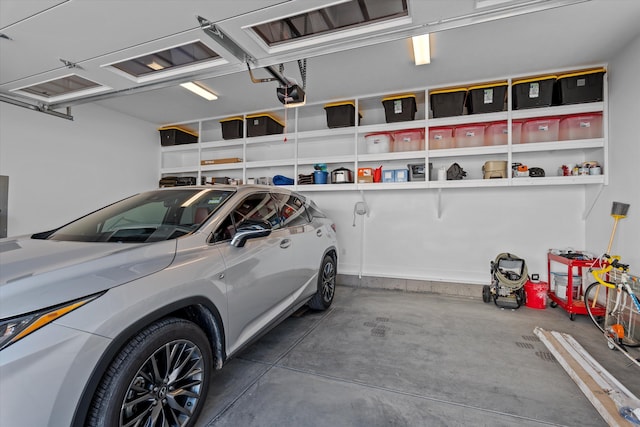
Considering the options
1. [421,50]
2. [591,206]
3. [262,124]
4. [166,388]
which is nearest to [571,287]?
[591,206]

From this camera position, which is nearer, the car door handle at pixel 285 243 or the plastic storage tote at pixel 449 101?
the car door handle at pixel 285 243

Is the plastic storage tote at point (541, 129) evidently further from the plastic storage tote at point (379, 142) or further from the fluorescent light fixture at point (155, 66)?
the fluorescent light fixture at point (155, 66)

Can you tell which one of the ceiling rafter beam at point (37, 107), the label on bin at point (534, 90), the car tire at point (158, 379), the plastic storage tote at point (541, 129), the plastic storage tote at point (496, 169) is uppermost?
the label on bin at point (534, 90)

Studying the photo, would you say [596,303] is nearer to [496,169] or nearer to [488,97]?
[496,169]

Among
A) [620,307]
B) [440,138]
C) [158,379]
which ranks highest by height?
[440,138]

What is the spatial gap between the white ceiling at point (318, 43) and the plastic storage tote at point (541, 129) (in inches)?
24.6

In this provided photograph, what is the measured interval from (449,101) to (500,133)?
0.82m

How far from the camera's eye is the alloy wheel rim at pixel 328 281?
336 centimetres

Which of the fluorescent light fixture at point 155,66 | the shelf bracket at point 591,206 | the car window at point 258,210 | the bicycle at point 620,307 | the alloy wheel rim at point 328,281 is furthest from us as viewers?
the shelf bracket at point 591,206

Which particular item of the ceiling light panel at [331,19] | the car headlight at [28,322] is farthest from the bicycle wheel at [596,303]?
the car headlight at [28,322]

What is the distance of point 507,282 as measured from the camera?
3629 millimetres

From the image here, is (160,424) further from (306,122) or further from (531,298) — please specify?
(306,122)

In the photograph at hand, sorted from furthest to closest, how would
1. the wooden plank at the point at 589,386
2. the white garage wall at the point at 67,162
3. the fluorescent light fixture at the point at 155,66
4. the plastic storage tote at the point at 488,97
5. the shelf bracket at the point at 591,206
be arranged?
the white garage wall at the point at 67,162, the plastic storage tote at the point at 488,97, the shelf bracket at the point at 591,206, the fluorescent light fixture at the point at 155,66, the wooden plank at the point at 589,386

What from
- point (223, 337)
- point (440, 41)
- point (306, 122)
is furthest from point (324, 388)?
point (306, 122)
